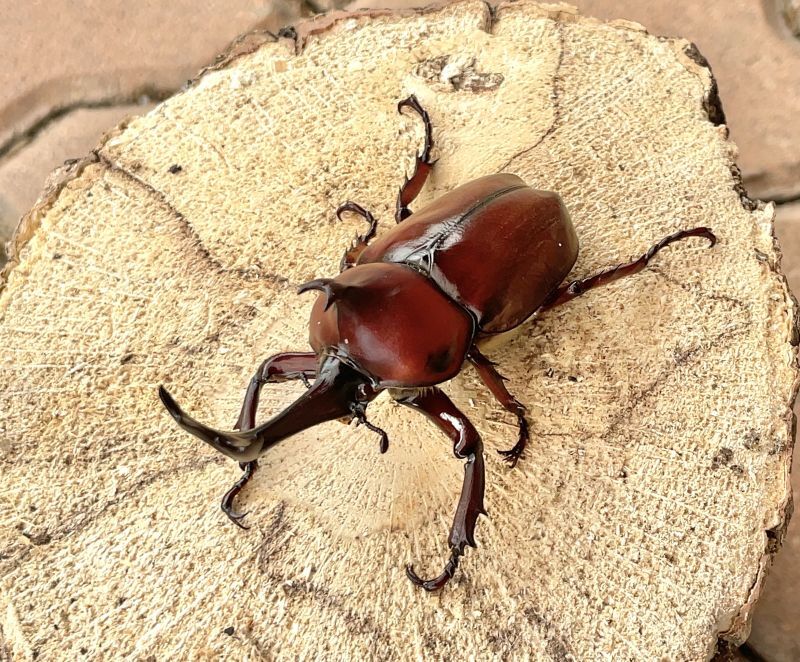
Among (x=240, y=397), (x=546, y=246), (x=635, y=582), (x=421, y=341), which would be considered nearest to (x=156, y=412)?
(x=240, y=397)

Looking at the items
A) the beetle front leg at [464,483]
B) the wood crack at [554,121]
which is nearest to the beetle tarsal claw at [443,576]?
the beetle front leg at [464,483]

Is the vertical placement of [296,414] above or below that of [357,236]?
above

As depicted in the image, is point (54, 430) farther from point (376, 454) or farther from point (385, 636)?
point (385, 636)

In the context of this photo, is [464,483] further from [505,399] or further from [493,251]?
[493,251]

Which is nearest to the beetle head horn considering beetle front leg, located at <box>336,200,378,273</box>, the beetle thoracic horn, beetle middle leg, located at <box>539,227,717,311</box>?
the beetle thoracic horn

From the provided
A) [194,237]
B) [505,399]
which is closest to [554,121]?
[505,399]

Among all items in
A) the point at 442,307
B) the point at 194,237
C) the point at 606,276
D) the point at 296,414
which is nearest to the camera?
the point at 296,414
